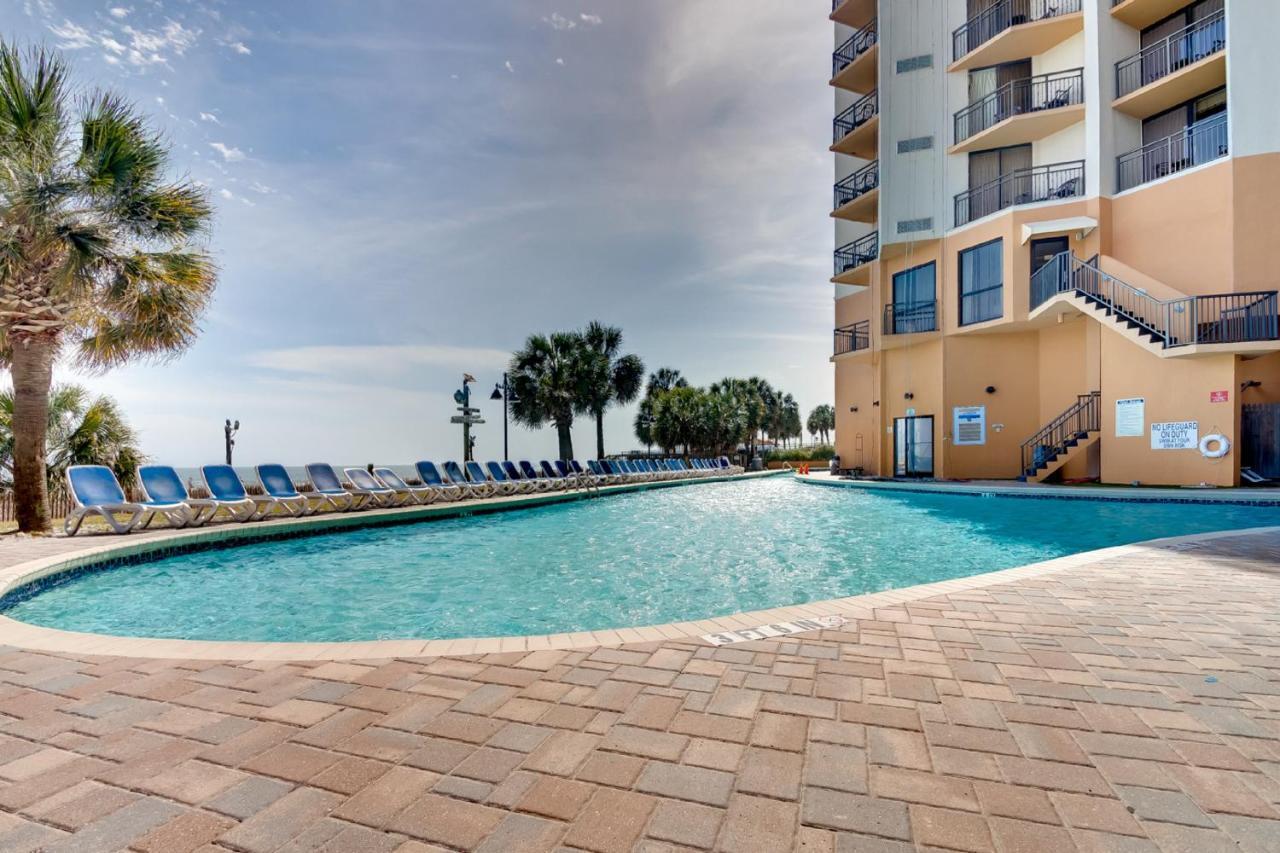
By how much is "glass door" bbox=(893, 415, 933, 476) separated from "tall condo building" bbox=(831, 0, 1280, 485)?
0.07 metres

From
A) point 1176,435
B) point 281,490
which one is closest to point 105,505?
point 281,490

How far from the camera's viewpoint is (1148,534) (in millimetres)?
8602

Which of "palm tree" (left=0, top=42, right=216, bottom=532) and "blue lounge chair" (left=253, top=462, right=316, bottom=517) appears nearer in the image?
"palm tree" (left=0, top=42, right=216, bottom=532)

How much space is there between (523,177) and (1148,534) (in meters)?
15.8

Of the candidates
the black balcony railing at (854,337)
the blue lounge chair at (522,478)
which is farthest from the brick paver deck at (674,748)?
the black balcony railing at (854,337)

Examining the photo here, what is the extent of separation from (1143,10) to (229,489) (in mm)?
23380

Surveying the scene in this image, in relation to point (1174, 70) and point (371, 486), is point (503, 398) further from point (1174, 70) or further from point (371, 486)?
point (1174, 70)

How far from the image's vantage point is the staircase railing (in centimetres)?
1548

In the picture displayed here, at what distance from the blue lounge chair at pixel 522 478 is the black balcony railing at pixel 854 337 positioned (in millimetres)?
12915

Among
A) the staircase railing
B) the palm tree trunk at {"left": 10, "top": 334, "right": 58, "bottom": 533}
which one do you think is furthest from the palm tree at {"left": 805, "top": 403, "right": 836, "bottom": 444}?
the palm tree trunk at {"left": 10, "top": 334, "right": 58, "bottom": 533}

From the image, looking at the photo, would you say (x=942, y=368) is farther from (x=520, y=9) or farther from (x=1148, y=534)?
(x=520, y=9)

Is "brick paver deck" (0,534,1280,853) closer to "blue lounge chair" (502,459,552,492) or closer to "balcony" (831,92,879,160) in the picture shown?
"blue lounge chair" (502,459,552,492)

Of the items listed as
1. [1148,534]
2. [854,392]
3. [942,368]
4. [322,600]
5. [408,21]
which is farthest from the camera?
[854,392]

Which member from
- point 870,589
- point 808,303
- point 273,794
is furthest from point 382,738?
point 808,303
